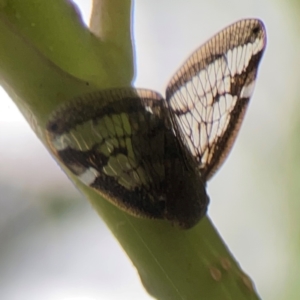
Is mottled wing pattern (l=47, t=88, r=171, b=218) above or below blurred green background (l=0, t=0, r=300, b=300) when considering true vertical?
above

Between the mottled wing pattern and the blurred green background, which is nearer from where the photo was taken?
the mottled wing pattern

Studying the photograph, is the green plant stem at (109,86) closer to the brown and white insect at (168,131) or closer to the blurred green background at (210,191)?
the brown and white insect at (168,131)

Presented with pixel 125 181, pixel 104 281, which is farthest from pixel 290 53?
pixel 125 181

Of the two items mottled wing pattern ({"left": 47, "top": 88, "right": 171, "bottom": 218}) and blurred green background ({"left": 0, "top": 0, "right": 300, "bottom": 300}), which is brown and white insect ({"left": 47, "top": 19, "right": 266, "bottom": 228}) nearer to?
mottled wing pattern ({"left": 47, "top": 88, "right": 171, "bottom": 218})

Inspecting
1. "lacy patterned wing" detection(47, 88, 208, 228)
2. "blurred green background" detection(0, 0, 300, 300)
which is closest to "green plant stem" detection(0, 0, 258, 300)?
"lacy patterned wing" detection(47, 88, 208, 228)

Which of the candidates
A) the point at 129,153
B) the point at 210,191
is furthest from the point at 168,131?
the point at 210,191

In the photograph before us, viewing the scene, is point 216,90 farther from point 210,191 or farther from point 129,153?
point 210,191

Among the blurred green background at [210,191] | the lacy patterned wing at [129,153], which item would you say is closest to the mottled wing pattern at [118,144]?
the lacy patterned wing at [129,153]
